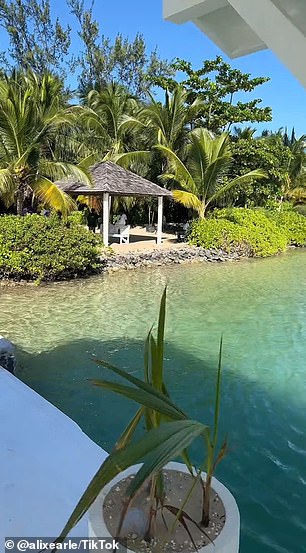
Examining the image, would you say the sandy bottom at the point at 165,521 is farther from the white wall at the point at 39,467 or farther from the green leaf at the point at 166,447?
the white wall at the point at 39,467

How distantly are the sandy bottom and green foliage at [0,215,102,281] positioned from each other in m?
9.64

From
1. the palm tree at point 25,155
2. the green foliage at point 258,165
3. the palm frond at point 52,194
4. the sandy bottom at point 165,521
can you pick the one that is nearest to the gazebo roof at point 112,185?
the palm tree at point 25,155

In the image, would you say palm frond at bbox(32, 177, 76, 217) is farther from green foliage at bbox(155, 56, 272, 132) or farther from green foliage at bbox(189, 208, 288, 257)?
green foliage at bbox(155, 56, 272, 132)

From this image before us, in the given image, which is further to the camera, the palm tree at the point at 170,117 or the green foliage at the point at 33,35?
the green foliage at the point at 33,35

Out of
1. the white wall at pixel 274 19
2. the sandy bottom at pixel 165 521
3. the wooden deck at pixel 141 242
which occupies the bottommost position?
the wooden deck at pixel 141 242

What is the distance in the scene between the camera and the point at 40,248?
10.9 metres

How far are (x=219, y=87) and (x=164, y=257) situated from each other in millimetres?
10336

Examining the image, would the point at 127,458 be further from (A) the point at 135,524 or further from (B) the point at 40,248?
(B) the point at 40,248

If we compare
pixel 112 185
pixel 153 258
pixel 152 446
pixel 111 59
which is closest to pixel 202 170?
pixel 112 185

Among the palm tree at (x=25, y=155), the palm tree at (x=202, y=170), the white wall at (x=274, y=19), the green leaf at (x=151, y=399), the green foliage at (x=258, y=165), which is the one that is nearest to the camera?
the green leaf at (x=151, y=399)

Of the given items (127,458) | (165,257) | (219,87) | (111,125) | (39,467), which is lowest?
(165,257)

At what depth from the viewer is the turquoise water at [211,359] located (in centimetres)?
392

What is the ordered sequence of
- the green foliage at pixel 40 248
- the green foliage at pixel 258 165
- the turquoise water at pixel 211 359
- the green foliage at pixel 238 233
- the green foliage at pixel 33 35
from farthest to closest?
the green foliage at pixel 33 35 → the green foliage at pixel 258 165 → the green foliage at pixel 238 233 → the green foliage at pixel 40 248 → the turquoise water at pixel 211 359

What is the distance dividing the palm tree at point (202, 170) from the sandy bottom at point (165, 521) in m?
16.6
